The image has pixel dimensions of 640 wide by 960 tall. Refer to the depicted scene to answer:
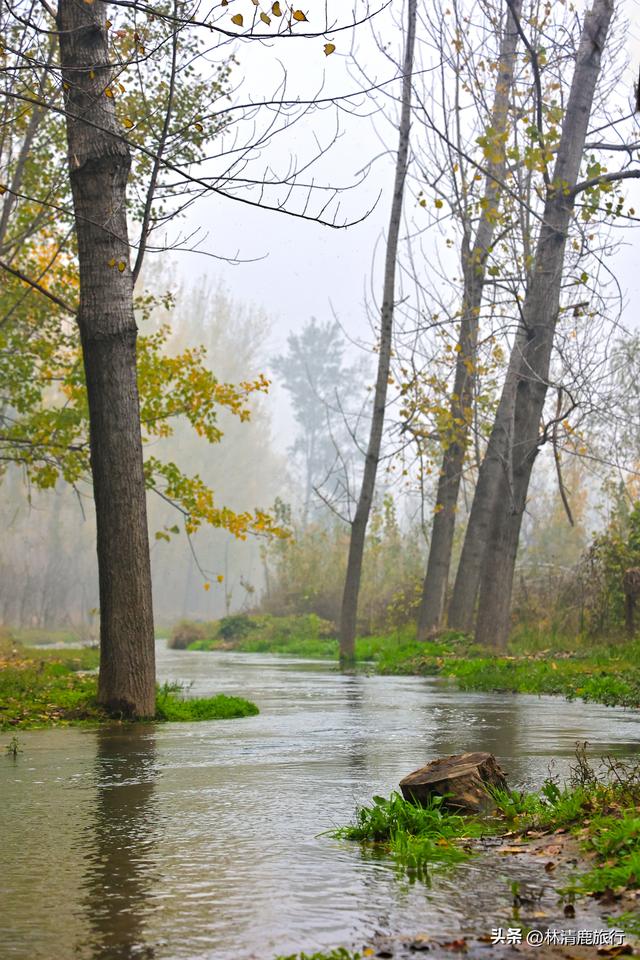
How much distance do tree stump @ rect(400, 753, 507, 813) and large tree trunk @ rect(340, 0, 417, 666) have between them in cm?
1597

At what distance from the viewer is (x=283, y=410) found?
195250 millimetres

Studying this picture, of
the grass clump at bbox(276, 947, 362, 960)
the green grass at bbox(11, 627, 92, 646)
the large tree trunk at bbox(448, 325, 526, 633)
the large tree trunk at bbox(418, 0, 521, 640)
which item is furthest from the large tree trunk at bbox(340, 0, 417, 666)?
the grass clump at bbox(276, 947, 362, 960)

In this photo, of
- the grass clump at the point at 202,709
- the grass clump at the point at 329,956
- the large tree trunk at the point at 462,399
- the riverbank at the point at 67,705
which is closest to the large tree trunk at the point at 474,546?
the large tree trunk at the point at 462,399

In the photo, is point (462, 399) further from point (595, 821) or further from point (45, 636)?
point (45, 636)

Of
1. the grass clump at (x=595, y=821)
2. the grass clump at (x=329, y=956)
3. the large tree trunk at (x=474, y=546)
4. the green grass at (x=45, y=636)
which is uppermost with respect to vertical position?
the large tree trunk at (x=474, y=546)

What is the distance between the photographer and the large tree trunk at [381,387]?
2147 centimetres

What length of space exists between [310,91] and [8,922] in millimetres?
6309

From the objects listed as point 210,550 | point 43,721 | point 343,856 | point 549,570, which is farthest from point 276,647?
point 210,550

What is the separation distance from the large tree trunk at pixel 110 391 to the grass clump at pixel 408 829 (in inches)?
185

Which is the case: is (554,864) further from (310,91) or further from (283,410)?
(283,410)

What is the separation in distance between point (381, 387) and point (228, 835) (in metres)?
17.4

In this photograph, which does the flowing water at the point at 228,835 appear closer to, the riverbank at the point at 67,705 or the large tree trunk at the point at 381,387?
the riverbank at the point at 67,705

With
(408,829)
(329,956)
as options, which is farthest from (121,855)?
(329,956)

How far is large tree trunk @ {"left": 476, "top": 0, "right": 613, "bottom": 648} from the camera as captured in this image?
695 inches
